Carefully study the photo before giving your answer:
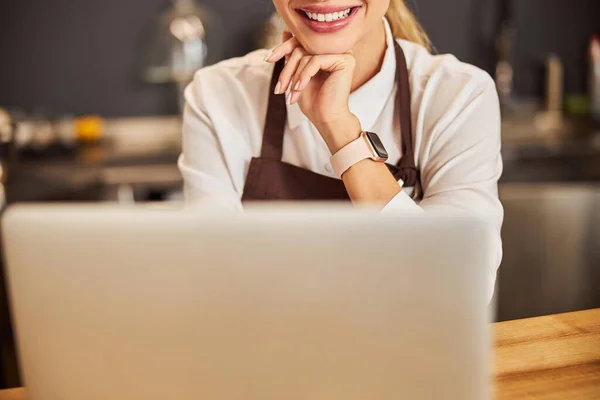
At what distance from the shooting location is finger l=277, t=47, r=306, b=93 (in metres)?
1.24

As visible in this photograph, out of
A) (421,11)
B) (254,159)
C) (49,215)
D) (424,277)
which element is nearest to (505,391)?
(424,277)

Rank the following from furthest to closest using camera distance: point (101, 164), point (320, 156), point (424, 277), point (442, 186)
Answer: point (101, 164) < point (320, 156) < point (442, 186) < point (424, 277)

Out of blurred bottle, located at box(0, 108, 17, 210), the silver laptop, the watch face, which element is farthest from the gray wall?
the silver laptop

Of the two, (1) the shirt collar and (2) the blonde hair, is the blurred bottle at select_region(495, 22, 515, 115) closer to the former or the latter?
(2) the blonde hair

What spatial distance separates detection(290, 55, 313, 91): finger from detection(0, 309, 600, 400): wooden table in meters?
0.51

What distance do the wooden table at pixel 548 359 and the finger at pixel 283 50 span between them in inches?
23.1

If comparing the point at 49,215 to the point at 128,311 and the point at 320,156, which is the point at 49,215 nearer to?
the point at 128,311

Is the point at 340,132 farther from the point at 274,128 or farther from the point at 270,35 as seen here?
the point at 270,35

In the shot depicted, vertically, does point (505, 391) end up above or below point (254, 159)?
below

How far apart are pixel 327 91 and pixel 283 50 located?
12cm

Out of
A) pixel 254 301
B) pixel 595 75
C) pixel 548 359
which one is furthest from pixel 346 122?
pixel 595 75

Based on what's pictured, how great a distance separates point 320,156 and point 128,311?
2.66 feet

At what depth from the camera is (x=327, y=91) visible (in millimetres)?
1234

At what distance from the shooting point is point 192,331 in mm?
615
